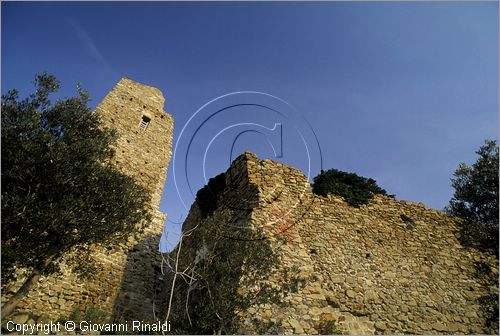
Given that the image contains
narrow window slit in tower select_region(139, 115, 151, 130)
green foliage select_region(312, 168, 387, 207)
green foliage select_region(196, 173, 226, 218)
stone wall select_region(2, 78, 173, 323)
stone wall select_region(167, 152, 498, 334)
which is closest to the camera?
stone wall select_region(167, 152, 498, 334)

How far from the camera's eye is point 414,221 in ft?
45.4

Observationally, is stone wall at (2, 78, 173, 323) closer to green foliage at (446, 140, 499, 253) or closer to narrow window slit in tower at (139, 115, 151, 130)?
narrow window slit in tower at (139, 115, 151, 130)

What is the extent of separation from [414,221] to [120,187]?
38.4ft

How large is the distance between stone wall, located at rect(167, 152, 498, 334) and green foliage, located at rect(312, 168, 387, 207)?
0.38m

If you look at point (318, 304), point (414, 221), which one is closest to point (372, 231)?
point (414, 221)

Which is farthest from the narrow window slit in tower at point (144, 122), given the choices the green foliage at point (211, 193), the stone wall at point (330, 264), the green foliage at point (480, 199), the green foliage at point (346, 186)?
the green foliage at point (480, 199)

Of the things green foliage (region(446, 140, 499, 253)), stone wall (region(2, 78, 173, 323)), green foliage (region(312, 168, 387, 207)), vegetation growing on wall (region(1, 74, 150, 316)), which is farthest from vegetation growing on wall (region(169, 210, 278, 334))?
green foliage (region(446, 140, 499, 253))

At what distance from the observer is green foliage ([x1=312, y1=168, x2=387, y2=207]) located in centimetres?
1337

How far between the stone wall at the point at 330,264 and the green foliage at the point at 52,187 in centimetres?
278

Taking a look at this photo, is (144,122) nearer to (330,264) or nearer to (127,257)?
(127,257)

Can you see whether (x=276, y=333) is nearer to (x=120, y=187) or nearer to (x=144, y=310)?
(x=120, y=187)

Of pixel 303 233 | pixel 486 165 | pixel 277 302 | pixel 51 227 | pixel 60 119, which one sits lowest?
pixel 277 302

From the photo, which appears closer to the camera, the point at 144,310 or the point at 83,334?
the point at 83,334

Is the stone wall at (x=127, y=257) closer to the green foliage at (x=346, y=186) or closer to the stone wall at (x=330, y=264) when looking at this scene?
the stone wall at (x=330, y=264)
